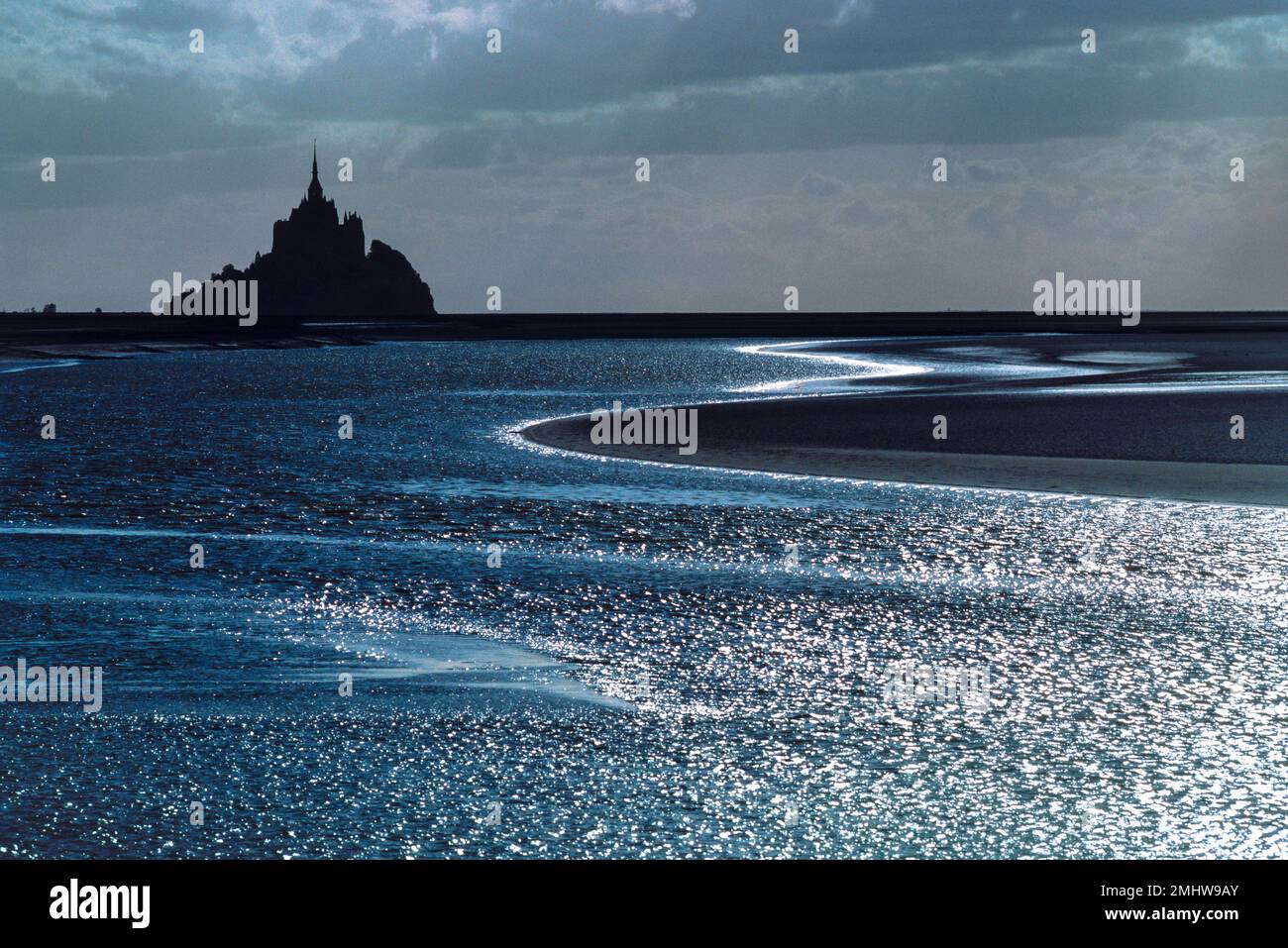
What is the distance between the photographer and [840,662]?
12.9m

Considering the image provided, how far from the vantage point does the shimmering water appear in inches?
354

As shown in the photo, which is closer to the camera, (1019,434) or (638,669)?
(638,669)

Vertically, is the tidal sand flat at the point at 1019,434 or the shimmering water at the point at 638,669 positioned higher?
the tidal sand flat at the point at 1019,434

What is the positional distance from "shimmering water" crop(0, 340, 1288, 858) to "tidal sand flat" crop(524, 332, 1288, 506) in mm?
2772

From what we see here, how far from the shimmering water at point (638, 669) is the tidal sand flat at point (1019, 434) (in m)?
2.77

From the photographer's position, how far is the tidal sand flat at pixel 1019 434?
26.1 m

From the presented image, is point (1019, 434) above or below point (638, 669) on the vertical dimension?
above

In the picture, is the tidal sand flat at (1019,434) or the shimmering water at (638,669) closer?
the shimmering water at (638,669)

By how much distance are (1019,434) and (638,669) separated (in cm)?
2302

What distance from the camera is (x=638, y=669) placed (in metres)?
12.7
